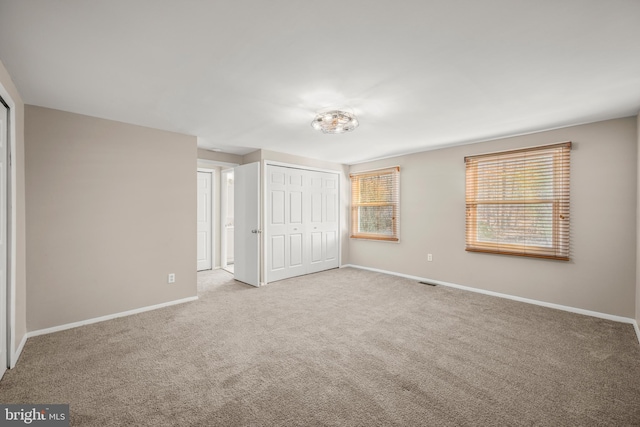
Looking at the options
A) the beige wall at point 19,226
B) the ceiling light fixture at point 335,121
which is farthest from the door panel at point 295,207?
the beige wall at point 19,226

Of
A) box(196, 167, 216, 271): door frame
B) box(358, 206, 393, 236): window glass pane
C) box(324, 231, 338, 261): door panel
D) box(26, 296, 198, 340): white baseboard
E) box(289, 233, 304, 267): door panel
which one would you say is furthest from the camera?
box(196, 167, 216, 271): door frame

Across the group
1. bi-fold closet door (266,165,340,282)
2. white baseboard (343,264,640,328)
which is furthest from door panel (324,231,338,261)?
white baseboard (343,264,640,328)

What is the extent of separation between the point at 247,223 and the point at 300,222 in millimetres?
1005

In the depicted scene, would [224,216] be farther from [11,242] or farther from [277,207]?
[11,242]

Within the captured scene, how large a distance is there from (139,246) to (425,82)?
11.9ft

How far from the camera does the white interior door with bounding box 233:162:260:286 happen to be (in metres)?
4.62

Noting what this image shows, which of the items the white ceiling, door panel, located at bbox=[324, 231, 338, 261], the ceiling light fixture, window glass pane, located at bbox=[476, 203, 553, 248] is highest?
the white ceiling

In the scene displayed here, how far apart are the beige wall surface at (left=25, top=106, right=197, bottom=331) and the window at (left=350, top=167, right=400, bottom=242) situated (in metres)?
3.35

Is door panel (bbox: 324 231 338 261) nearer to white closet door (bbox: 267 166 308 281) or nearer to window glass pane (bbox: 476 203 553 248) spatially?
white closet door (bbox: 267 166 308 281)

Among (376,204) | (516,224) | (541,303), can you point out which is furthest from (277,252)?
(541,303)

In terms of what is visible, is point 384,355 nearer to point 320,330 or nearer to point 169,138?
point 320,330

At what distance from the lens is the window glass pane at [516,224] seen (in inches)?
145

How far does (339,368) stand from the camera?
2.22 m

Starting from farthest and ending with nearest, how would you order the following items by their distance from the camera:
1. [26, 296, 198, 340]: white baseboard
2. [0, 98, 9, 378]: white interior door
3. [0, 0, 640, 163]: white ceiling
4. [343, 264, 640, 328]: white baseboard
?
1. [343, 264, 640, 328]: white baseboard
2. [26, 296, 198, 340]: white baseboard
3. [0, 98, 9, 378]: white interior door
4. [0, 0, 640, 163]: white ceiling
